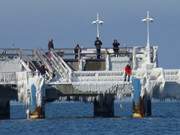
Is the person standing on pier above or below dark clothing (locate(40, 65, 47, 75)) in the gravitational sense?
above

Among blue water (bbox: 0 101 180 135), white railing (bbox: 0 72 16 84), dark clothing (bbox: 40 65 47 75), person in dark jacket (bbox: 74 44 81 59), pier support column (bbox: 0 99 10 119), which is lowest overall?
blue water (bbox: 0 101 180 135)

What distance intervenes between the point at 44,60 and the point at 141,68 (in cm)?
714

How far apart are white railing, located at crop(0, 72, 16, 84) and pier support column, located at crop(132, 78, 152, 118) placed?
8.53 metres

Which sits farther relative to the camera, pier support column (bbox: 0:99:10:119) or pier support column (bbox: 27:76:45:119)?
pier support column (bbox: 0:99:10:119)

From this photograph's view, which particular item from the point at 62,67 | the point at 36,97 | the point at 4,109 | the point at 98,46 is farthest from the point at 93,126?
the point at 4,109

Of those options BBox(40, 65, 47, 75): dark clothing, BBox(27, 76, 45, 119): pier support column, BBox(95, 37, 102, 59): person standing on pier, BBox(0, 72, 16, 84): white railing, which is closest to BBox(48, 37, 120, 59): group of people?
BBox(95, 37, 102, 59): person standing on pier

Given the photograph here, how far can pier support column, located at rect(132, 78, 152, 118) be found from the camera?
→ 304 ft

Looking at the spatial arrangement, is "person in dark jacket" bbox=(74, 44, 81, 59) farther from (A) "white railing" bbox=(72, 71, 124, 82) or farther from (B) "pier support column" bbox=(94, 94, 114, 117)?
(A) "white railing" bbox=(72, 71, 124, 82)

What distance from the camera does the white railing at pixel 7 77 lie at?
94.2 metres

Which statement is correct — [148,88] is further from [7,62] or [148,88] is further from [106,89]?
[7,62]

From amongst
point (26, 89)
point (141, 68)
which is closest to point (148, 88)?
point (141, 68)

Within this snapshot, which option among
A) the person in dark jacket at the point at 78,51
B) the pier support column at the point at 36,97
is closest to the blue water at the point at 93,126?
the pier support column at the point at 36,97

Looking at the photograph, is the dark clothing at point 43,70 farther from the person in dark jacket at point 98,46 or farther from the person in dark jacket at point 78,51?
the person in dark jacket at point 98,46

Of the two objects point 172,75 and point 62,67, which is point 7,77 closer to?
point 62,67
